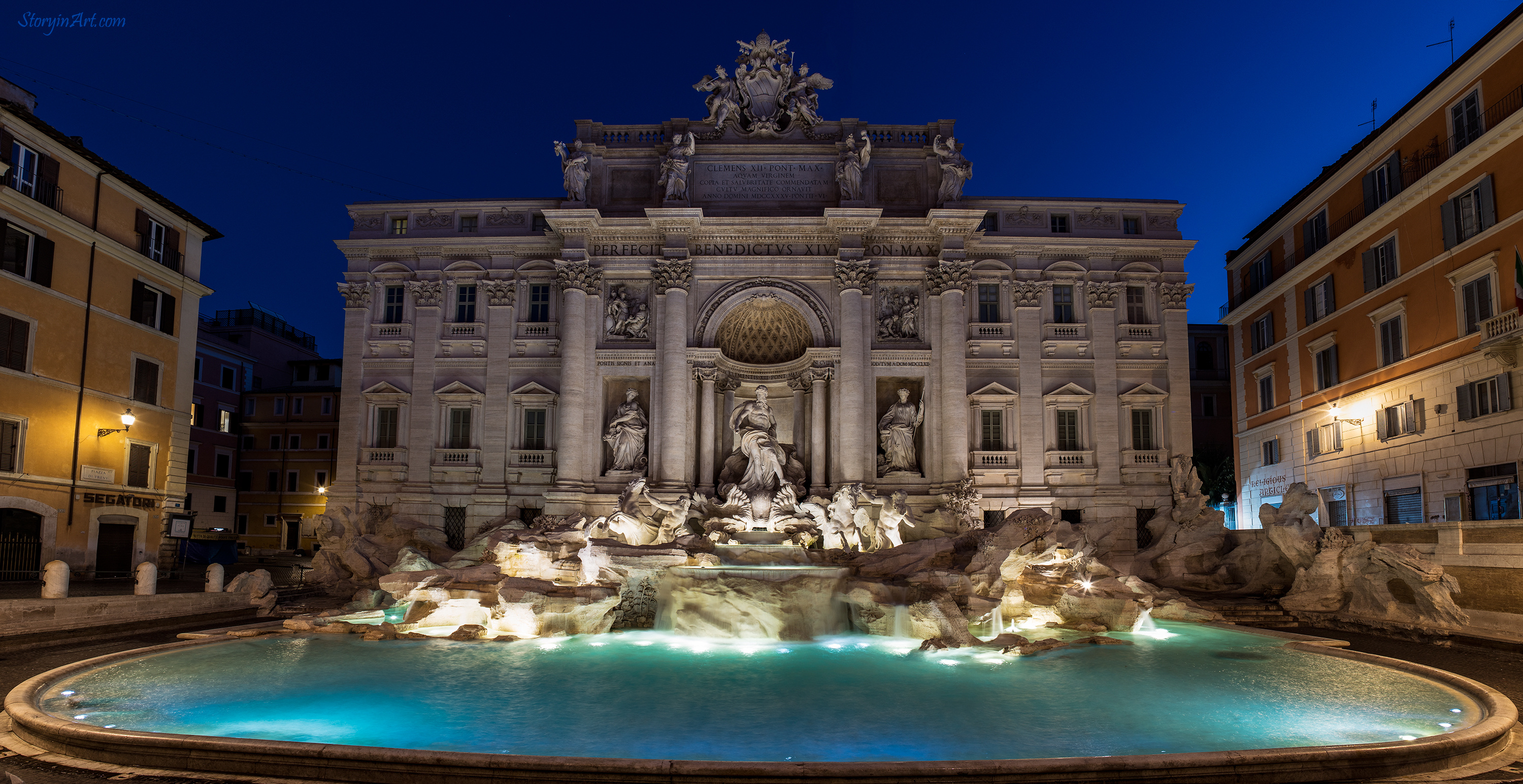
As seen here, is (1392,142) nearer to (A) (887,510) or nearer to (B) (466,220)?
(A) (887,510)

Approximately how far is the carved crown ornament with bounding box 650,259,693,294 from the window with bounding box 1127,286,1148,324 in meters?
14.9

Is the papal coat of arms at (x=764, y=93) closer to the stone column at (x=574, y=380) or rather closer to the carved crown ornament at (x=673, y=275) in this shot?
the carved crown ornament at (x=673, y=275)

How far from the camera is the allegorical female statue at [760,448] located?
24719 mm

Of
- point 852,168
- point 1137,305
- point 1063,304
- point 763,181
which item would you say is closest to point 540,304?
point 763,181

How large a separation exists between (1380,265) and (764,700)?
25.8m

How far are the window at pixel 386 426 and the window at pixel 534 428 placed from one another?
4424mm

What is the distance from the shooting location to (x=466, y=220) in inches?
1196

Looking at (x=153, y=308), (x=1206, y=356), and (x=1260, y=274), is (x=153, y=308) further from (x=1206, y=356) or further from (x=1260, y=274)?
(x=1206, y=356)

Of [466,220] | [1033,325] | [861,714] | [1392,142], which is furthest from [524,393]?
[1392,142]

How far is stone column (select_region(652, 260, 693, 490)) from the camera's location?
88.9ft

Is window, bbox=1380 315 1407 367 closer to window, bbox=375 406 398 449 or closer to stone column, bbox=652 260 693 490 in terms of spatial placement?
stone column, bbox=652 260 693 490

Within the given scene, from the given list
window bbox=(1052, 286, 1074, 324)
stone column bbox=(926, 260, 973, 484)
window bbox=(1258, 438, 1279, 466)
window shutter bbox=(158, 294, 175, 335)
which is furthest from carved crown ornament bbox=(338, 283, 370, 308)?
window bbox=(1258, 438, 1279, 466)

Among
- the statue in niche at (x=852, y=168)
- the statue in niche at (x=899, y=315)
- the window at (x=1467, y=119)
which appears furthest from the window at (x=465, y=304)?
the window at (x=1467, y=119)

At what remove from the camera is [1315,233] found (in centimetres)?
3059
